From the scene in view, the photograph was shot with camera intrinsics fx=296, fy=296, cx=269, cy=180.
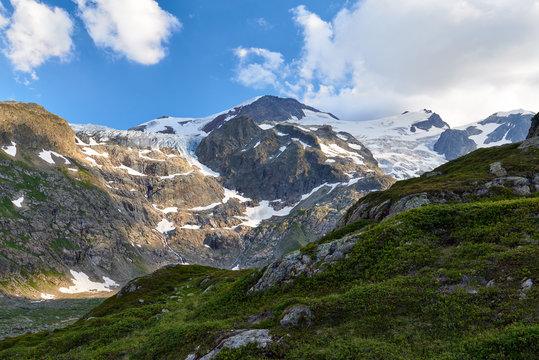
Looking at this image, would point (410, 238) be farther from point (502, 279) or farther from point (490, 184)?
point (490, 184)

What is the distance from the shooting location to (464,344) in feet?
39.0

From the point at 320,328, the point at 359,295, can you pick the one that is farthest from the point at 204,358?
the point at 359,295

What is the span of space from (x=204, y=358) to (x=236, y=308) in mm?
7183

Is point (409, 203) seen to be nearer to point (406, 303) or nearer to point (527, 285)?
point (406, 303)

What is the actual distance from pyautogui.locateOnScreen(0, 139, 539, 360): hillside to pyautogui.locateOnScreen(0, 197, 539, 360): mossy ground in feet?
0.18

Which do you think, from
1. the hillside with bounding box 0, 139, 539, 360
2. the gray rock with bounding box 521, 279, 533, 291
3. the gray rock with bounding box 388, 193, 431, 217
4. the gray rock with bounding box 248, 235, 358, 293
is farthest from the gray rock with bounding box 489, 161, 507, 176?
the gray rock with bounding box 521, 279, 533, 291

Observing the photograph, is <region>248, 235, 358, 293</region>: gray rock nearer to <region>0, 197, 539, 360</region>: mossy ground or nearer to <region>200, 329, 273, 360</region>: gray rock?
<region>0, 197, 539, 360</region>: mossy ground

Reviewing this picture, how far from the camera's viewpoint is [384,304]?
16.2 meters

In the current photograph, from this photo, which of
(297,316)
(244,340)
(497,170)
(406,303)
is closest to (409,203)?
(497,170)

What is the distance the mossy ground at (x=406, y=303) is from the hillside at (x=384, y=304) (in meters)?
0.06

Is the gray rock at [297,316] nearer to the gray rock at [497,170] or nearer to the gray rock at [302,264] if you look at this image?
the gray rock at [302,264]

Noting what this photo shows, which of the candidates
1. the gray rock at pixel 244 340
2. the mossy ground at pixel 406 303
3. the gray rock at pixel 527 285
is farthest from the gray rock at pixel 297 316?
the gray rock at pixel 527 285

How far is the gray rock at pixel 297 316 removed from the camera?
16686mm

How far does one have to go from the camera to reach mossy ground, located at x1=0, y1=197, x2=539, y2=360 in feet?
41.9
